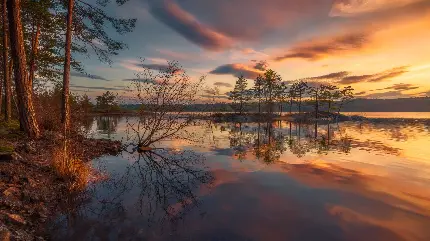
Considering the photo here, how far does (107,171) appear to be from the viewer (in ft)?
35.8

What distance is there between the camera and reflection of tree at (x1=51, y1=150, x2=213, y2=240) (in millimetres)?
5645

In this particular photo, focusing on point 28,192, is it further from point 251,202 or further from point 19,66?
point 19,66

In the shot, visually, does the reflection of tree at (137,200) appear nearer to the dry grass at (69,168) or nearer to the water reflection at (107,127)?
the dry grass at (69,168)

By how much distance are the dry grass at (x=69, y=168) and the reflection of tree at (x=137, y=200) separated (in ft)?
1.59

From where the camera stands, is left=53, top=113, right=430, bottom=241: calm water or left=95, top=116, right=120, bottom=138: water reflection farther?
left=95, top=116, right=120, bottom=138: water reflection

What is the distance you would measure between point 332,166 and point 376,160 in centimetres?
346

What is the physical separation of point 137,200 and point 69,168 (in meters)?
2.89

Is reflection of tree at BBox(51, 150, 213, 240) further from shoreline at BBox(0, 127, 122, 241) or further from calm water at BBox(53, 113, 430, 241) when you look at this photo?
shoreline at BBox(0, 127, 122, 241)

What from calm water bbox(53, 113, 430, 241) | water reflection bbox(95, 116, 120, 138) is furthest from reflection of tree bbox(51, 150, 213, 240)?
water reflection bbox(95, 116, 120, 138)

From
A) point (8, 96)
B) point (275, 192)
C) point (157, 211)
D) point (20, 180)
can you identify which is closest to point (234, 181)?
point (275, 192)

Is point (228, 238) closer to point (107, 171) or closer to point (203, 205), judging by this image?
point (203, 205)

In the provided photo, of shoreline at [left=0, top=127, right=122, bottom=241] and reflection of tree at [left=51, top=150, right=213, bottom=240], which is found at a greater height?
shoreline at [left=0, top=127, right=122, bottom=241]

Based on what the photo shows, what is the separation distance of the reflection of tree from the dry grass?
0.49 meters

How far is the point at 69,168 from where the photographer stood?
28.2ft
